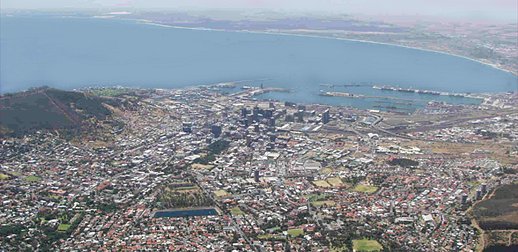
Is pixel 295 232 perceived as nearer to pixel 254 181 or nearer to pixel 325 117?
pixel 254 181

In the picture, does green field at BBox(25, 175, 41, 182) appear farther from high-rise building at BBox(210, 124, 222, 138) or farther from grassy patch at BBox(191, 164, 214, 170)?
high-rise building at BBox(210, 124, 222, 138)

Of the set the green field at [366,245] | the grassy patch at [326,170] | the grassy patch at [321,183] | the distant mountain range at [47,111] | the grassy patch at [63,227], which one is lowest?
the grassy patch at [326,170]

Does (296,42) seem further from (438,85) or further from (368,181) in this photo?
(368,181)

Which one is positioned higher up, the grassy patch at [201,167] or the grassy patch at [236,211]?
the grassy patch at [236,211]

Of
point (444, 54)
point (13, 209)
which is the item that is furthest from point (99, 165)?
point (444, 54)

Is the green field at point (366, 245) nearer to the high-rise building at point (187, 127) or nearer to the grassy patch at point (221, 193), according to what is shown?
the grassy patch at point (221, 193)

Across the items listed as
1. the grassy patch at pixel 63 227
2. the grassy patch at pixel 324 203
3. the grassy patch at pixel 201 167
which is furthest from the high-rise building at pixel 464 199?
the grassy patch at pixel 63 227
